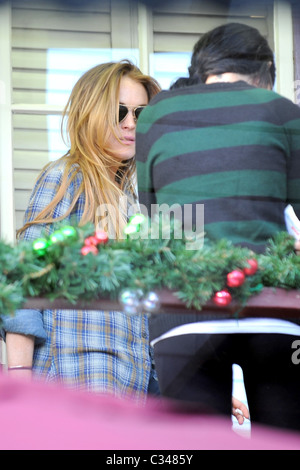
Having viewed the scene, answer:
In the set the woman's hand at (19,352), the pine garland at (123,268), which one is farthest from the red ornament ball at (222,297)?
the woman's hand at (19,352)

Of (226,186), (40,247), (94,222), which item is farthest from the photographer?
(94,222)

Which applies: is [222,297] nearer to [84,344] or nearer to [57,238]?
[57,238]

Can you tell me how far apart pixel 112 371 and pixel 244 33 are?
2.93 ft

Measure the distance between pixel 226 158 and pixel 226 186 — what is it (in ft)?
0.20

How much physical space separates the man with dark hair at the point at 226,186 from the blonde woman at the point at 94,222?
11 cm

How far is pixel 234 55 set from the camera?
6.58 feet

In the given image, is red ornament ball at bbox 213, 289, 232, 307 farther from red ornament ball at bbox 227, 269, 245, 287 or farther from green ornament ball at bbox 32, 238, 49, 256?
green ornament ball at bbox 32, 238, 49, 256

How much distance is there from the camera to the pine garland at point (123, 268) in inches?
63.2

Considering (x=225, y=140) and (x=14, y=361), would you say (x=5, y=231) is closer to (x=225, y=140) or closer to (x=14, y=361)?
(x=14, y=361)

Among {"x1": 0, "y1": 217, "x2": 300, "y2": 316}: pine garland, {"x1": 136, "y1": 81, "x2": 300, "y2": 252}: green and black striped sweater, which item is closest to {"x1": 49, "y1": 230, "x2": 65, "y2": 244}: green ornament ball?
{"x1": 0, "y1": 217, "x2": 300, "y2": 316}: pine garland

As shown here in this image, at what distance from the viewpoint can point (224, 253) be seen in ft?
5.63

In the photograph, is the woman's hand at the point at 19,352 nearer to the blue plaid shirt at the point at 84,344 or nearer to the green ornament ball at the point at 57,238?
the blue plaid shirt at the point at 84,344

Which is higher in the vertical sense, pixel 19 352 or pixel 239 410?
pixel 19 352

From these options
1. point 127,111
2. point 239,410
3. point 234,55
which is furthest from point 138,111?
point 239,410
